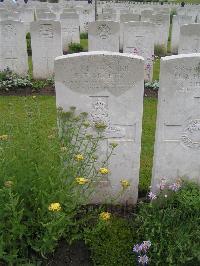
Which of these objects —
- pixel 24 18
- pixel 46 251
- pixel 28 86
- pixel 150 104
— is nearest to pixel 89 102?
pixel 46 251

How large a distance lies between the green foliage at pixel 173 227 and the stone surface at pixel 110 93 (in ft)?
1.99

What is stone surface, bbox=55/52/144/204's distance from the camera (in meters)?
4.00

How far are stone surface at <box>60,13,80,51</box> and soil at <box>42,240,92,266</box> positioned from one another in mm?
10470

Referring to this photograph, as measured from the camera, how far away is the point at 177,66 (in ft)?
12.8

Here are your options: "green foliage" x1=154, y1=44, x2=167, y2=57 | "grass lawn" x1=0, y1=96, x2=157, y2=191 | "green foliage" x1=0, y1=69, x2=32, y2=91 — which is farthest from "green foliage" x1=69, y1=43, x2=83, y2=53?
"grass lawn" x1=0, y1=96, x2=157, y2=191

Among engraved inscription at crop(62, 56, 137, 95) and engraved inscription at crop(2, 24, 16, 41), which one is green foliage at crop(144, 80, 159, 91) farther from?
engraved inscription at crop(62, 56, 137, 95)

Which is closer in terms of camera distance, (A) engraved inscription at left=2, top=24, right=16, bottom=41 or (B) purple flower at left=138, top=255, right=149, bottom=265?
(B) purple flower at left=138, top=255, right=149, bottom=265

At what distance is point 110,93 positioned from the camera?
13.6 feet

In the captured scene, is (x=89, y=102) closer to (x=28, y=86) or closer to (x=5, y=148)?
(x=5, y=148)

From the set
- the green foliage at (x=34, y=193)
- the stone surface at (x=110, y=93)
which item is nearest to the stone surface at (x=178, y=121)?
the stone surface at (x=110, y=93)

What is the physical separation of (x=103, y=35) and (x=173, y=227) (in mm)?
6676

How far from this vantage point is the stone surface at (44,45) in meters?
9.15

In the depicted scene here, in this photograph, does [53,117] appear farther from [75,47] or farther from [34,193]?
[75,47]

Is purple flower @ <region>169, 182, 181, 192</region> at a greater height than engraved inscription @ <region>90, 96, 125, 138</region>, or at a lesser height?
lesser
